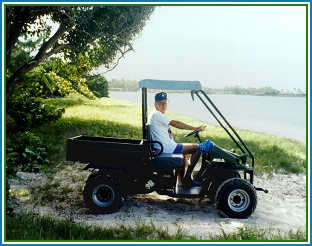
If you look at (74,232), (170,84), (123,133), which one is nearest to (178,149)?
Answer: (170,84)

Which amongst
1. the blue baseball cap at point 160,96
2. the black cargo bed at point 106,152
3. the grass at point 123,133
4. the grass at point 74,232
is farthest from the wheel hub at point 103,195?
the grass at point 123,133

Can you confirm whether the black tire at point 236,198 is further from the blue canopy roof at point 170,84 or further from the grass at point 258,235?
the blue canopy roof at point 170,84

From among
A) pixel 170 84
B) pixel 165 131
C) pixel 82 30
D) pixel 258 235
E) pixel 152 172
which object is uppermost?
pixel 82 30

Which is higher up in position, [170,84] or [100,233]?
[170,84]

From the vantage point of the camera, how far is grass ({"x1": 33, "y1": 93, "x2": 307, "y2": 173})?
7363 millimetres

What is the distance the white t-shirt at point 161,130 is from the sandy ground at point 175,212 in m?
0.88

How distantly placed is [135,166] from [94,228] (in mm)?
951

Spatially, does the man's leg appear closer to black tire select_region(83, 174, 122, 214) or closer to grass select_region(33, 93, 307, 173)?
black tire select_region(83, 174, 122, 214)

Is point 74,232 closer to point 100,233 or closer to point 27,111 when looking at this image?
point 100,233

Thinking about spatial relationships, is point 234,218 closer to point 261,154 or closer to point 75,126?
point 261,154

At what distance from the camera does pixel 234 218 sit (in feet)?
14.4

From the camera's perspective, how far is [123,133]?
26.9 feet

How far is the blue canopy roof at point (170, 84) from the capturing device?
14.4 ft

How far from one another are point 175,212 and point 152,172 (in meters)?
0.65
